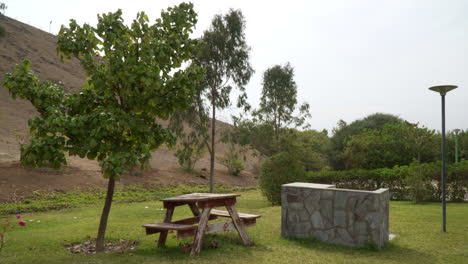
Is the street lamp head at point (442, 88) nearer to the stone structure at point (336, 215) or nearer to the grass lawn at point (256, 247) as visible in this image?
the stone structure at point (336, 215)

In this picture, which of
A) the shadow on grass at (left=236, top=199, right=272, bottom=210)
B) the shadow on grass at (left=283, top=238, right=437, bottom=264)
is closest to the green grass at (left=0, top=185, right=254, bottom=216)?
the shadow on grass at (left=236, top=199, right=272, bottom=210)

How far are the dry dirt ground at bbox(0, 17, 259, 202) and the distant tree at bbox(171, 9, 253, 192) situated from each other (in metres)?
2.42

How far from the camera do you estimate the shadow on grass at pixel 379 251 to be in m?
6.15

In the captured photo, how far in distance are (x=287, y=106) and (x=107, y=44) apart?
24.0m

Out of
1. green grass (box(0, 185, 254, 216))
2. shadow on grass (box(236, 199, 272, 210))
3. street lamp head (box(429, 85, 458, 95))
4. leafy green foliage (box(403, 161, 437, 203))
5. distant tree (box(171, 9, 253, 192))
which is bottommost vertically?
green grass (box(0, 185, 254, 216))

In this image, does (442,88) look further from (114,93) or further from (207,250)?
(114,93)

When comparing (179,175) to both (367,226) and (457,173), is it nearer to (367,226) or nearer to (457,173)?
(457,173)

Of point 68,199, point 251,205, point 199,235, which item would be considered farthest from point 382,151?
point 199,235

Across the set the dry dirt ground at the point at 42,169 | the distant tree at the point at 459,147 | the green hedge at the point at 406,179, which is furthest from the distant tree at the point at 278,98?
the distant tree at the point at 459,147

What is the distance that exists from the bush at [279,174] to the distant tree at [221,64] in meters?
6.75

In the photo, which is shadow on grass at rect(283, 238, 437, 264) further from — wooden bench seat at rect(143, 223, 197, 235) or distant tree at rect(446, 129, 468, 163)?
distant tree at rect(446, 129, 468, 163)

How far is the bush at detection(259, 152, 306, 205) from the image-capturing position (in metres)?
14.4

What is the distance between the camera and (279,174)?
47.4 feet

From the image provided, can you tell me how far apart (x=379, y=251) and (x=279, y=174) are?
26.0 ft
